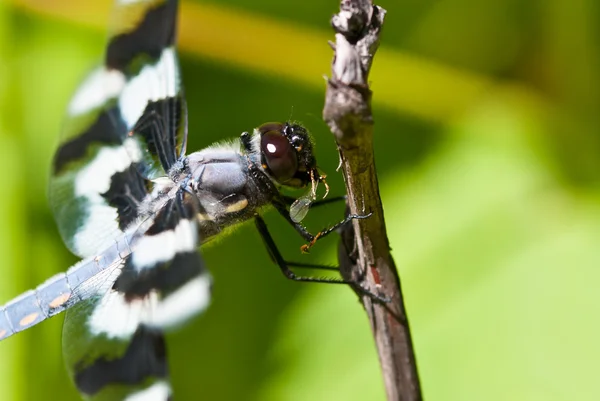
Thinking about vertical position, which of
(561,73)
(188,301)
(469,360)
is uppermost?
(561,73)

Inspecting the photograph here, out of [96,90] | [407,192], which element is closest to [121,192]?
[96,90]

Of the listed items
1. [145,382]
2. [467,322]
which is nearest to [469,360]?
[467,322]

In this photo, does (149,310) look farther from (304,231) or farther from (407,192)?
(407,192)

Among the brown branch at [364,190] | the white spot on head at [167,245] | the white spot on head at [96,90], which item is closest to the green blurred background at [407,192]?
the white spot on head at [96,90]

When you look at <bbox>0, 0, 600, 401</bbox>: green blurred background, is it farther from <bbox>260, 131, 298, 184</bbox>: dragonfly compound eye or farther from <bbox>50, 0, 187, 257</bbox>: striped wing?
<bbox>260, 131, 298, 184</bbox>: dragonfly compound eye

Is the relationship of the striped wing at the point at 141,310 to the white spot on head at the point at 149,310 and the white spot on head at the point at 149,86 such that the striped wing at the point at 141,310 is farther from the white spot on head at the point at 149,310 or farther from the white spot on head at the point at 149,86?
the white spot on head at the point at 149,86

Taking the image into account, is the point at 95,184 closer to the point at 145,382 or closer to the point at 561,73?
the point at 145,382
